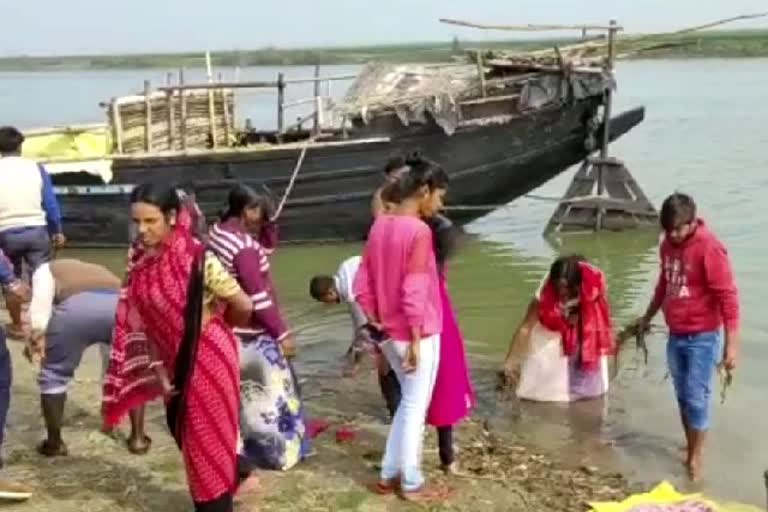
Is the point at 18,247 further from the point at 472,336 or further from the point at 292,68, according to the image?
the point at 292,68

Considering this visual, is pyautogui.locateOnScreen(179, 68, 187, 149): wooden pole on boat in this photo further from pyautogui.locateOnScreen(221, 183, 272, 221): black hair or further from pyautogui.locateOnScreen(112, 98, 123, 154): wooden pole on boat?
pyautogui.locateOnScreen(221, 183, 272, 221): black hair

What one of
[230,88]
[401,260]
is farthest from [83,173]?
[401,260]

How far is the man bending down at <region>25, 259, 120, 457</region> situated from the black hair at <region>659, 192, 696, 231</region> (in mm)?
2506

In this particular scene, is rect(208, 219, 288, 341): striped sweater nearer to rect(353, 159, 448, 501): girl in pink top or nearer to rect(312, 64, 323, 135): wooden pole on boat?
rect(353, 159, 448, 501): girl in pink top

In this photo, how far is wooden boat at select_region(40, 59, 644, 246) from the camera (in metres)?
12.9

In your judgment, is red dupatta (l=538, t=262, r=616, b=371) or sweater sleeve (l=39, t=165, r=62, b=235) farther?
sweater sleeve (l=39, t=165, r=62, b=235)

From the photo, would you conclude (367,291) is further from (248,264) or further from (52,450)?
(52,450)

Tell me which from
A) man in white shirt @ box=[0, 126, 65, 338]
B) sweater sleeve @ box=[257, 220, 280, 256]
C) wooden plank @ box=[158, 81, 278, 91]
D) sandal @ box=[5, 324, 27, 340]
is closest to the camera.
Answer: sweater sleeve @ box=[257, 220, 280, 256]

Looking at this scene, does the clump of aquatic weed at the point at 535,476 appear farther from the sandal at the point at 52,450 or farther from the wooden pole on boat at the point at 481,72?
the wooden pole on boat at the point at 481,72

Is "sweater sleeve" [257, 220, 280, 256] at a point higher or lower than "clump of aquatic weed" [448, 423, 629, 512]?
higher

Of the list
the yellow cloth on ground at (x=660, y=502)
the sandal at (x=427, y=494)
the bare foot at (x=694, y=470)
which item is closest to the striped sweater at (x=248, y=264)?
the sandal at (x=427, y=494)

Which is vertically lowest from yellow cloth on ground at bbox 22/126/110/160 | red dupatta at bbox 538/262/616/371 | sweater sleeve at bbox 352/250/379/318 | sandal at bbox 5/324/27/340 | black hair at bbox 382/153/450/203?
sandal at bbox 5/324/27/340

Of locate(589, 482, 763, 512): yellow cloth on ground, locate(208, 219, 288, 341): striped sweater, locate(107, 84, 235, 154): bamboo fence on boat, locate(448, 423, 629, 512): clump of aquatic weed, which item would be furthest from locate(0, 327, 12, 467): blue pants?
locate(107, 84, 235, 154): bamboo fence on boat

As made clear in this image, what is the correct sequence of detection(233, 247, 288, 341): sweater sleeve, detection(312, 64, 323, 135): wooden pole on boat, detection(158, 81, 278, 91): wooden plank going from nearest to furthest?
detection(233, 247, 288, 341): sweater sleeve < detection(158, 81, 278, 91): wooden plank < detection(312, 64, 323, 135): wooden pole on boat
